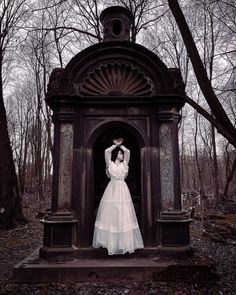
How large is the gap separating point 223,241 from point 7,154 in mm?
8577

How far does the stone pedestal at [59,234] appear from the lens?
5.81 meters

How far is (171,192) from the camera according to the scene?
6.16m

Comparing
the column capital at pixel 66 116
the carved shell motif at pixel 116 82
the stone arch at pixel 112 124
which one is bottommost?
the stone arch at pixel 112 124

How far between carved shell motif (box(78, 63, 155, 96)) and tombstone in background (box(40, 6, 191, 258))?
23mm

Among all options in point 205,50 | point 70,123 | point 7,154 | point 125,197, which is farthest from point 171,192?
point 205,50

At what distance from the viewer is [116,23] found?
7.23 metres

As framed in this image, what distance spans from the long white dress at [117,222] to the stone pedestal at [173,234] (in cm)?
49

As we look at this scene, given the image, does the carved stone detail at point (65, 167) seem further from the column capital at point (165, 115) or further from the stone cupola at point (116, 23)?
the stone cupola at point (116, 23)

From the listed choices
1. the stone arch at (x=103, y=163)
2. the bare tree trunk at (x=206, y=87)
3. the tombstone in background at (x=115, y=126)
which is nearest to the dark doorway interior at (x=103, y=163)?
the stone arch at (x=103, y=163)

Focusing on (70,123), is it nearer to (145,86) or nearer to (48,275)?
(145,86)

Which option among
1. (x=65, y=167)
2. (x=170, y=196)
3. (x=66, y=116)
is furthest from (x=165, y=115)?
(x=65, y=167)

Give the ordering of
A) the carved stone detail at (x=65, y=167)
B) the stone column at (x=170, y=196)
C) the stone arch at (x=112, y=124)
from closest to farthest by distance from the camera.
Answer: the stone column at (x=170, y=196) < the carved stone detail at (x=65, y=167) < the stone arch at (x=112, y=124)

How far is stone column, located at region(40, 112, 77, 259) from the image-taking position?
583 cm

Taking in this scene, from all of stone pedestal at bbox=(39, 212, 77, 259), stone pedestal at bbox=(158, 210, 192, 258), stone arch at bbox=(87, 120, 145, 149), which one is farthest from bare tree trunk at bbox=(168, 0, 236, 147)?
stone pedestal at bbox=(39, 212, 77, 259)
